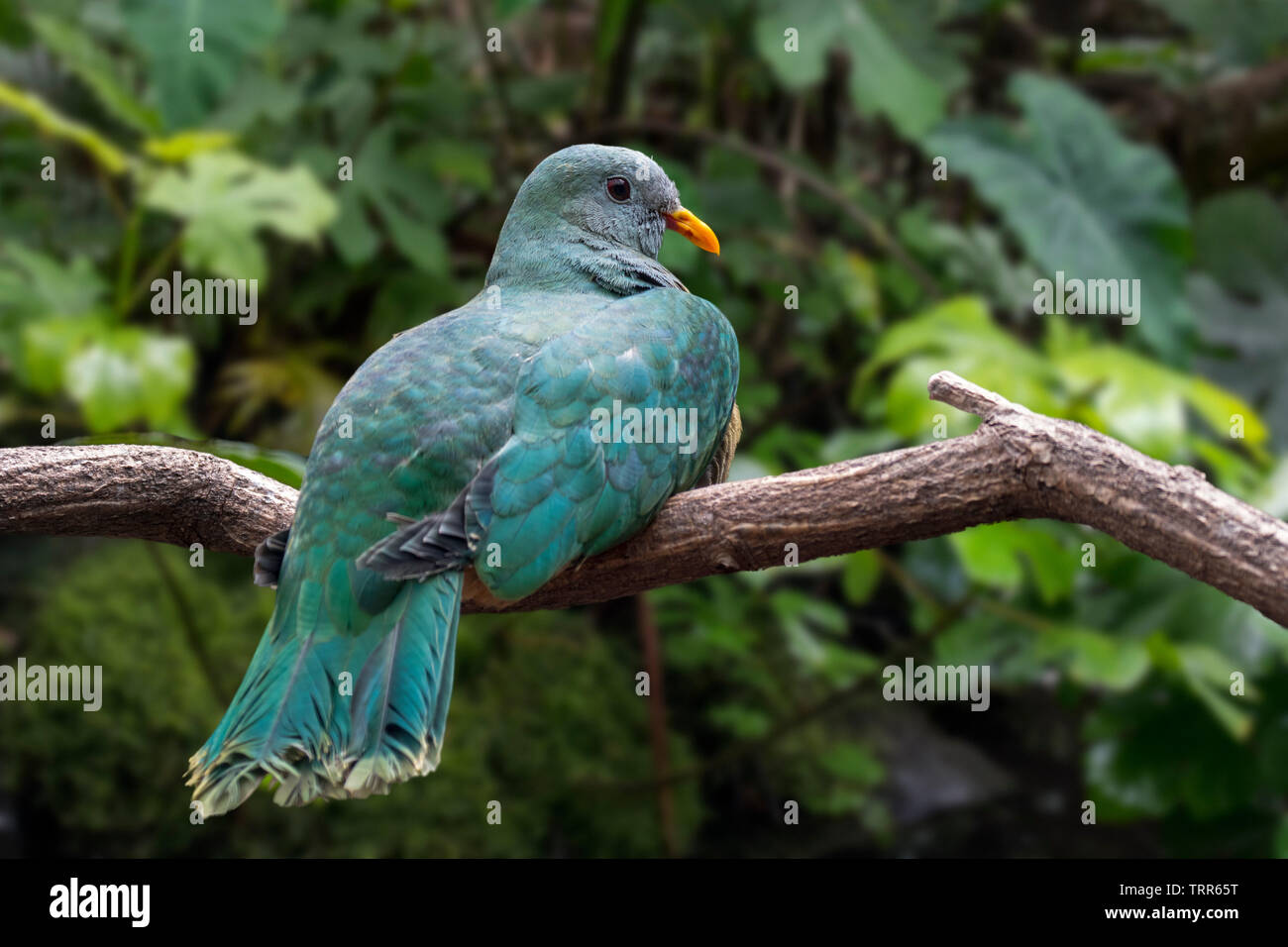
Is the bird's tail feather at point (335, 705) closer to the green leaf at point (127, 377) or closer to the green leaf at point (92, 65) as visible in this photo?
the green leaf at point (127, 377)

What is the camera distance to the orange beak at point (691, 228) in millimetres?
2537

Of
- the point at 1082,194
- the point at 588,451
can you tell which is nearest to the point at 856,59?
the point at 1082,194

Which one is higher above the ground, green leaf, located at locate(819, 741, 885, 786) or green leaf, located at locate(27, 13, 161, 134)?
green leaf, located at locate(27, 13, 161, 134)

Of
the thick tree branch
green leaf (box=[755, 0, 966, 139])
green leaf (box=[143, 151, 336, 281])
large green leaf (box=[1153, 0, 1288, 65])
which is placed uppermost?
large green leaf (box=[1153, 0, 1288, 65])

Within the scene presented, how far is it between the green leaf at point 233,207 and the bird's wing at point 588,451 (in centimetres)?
178

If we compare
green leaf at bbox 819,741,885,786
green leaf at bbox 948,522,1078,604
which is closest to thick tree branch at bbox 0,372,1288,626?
green leaf at bbox 948,522,1078,604

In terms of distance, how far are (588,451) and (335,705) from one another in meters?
0.55

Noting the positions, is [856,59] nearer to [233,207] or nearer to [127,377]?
[233,207]

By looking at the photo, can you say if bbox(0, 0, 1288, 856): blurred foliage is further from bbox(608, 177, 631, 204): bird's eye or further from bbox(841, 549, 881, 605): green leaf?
bbox(608, 177, 631, 204): bird's eye

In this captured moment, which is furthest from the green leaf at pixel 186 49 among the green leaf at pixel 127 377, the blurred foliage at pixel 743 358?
the green leaf at pixel 127 377

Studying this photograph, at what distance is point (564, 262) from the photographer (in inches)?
92.2

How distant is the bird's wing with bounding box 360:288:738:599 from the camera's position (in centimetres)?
180

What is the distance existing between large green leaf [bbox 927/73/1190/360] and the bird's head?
2.16 metres
